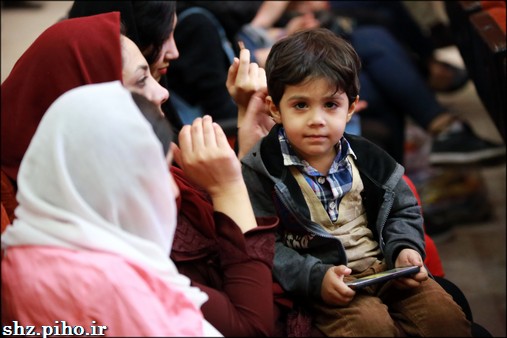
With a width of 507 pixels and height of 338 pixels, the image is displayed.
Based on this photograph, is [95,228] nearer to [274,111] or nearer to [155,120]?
[155,120]

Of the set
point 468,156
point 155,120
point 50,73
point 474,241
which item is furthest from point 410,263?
point 468,156

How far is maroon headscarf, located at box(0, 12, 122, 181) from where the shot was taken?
1632 mm

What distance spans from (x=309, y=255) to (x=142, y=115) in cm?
58

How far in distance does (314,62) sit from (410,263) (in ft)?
1.58

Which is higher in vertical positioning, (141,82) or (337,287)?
(141,82)

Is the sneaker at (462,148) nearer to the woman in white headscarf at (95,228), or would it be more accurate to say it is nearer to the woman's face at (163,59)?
the woman's face at (163,59)

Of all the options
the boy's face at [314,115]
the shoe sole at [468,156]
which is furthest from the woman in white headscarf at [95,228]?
the shoe sole at [468,156]

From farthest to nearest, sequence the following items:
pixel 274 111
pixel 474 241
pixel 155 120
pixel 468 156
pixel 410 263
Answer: pixel 468 156, pixel 474 241, pixel 274 111, pixel 410 263, pixel 155 120

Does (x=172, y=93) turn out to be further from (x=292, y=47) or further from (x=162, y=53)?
(x=292, y=47)

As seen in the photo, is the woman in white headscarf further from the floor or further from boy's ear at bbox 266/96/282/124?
the floor

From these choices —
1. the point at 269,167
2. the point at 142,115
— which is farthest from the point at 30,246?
the point at 269,167

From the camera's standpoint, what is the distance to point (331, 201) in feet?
5.96

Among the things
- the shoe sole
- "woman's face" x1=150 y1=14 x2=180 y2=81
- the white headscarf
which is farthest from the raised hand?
the shoe sole

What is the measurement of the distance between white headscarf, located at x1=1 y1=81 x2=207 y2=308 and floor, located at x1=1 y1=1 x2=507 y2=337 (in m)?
1.22
